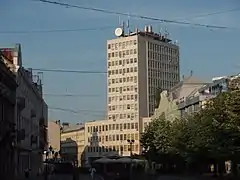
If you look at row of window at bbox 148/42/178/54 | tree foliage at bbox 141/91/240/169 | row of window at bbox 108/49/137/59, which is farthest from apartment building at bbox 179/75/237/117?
row of window at bbox 108/49/137/59

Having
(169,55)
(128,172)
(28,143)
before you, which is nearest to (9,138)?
(128,172)

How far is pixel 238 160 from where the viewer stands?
59.8 m

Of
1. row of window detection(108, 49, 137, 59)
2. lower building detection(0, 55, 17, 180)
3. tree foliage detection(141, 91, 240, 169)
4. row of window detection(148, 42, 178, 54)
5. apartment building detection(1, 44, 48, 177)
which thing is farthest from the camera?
row of window detection(108, 49, 137, 59)

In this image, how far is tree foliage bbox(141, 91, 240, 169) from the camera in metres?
50.8

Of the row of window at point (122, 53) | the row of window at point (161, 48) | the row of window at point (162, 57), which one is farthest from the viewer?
the row of window at point (122, 53)

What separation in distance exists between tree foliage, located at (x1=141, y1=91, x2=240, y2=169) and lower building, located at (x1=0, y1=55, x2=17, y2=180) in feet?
65.2

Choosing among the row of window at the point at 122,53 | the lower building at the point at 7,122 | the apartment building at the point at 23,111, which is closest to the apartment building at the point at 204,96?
the apartment building at the point at 23,111

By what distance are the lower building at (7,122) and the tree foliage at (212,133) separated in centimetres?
1988

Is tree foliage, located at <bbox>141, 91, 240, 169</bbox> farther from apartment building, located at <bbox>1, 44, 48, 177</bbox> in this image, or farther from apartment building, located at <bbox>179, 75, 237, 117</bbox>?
apartment building, located at <bbox>1, 44, 48, 177</bbox>

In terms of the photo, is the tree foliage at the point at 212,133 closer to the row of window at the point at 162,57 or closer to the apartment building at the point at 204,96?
the apartment building at the point at 204,96

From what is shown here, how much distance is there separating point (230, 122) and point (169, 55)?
5452 inches

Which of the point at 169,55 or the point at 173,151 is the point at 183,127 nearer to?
the point at 173,151

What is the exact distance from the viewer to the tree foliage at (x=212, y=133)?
50.8m

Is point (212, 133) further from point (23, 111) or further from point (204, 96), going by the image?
point (204, 96)
